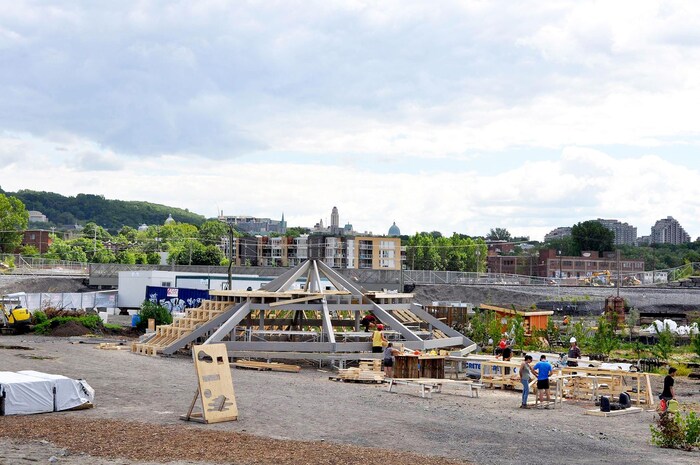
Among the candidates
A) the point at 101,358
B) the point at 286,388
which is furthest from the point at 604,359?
the point at 101,358

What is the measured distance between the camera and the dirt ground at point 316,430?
17.2m

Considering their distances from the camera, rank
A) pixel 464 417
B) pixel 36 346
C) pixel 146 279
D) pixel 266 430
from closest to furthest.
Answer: pixel 266 430 < pixel 464 417 < pixel 36 346 < pixel 146 279

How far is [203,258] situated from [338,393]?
436 ft

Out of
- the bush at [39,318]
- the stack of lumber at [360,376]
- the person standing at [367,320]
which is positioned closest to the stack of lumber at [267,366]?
the stack of lumber at [360,376]

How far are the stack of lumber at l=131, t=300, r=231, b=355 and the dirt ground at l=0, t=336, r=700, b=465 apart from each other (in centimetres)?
799

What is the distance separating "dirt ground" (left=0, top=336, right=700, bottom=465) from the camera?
56.4ft

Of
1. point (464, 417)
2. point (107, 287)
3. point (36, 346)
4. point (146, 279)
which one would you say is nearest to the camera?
point (464, 417)

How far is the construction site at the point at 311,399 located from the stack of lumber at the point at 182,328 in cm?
8

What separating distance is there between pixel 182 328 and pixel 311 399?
15.1 m

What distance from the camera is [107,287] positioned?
96.6 m

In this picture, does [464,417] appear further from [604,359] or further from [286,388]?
[604,359]

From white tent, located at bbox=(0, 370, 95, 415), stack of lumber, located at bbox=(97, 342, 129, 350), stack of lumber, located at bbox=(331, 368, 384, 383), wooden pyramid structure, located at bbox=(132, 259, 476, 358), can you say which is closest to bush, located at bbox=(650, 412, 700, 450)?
stack of lumber, located at bbox=(331, 368, 384, 383)

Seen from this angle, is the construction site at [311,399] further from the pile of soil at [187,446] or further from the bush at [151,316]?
the bush at [151,316]

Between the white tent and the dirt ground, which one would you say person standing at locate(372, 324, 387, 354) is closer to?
the dirt ground
